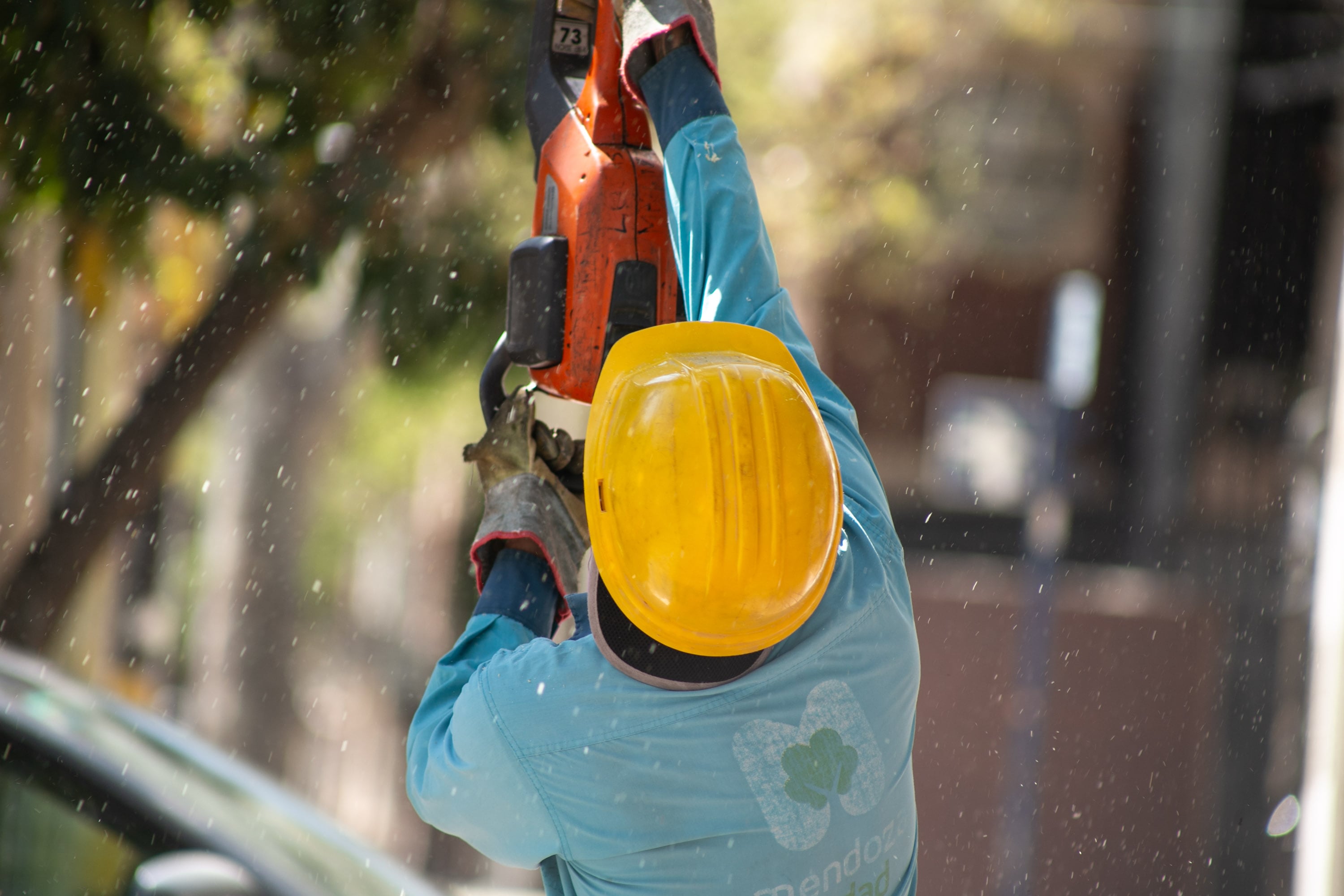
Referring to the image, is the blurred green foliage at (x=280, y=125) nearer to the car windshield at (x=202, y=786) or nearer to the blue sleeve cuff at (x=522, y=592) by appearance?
the car windshield at (x=202, y=786)

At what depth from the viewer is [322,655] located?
14258 millimetres

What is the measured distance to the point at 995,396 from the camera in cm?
834

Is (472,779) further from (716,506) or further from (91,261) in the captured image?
(91,261)

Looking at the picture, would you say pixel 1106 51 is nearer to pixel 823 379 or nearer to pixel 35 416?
pixel 35 416

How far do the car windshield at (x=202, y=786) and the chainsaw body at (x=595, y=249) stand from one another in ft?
3.31

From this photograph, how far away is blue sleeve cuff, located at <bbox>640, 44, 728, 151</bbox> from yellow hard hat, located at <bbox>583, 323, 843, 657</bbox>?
489 mm

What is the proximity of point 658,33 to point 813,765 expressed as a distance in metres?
1.07

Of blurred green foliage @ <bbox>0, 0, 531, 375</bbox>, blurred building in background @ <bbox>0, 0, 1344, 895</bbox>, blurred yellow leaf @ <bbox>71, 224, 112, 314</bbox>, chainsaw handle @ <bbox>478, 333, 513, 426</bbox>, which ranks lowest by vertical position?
blurred building in background @ <bbox>0, 0, 1344, 895</bbox>

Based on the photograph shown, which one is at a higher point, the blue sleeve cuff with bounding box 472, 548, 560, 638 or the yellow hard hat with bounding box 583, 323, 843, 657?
the yellow hard hat with bounding box 583, 323, 843, 657

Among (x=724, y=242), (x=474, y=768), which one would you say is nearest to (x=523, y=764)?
(x=474, y=768)

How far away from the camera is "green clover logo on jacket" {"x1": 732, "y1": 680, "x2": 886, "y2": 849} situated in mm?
1351

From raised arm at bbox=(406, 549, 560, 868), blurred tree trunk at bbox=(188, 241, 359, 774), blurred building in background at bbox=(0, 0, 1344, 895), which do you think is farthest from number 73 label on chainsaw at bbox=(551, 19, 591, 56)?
blurred tree trunk at bbox=(188, 241, 359, 774)

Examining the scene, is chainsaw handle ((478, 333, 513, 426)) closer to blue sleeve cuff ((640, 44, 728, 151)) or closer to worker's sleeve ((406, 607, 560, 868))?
blue sleeve cuff ((640, 44, 728, 151))

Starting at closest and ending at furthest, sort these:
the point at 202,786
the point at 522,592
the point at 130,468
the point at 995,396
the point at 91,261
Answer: the point at 522,592 < the point at 202,786 < the point at 91,261 < the point at 130,468 < the point at 995,396
